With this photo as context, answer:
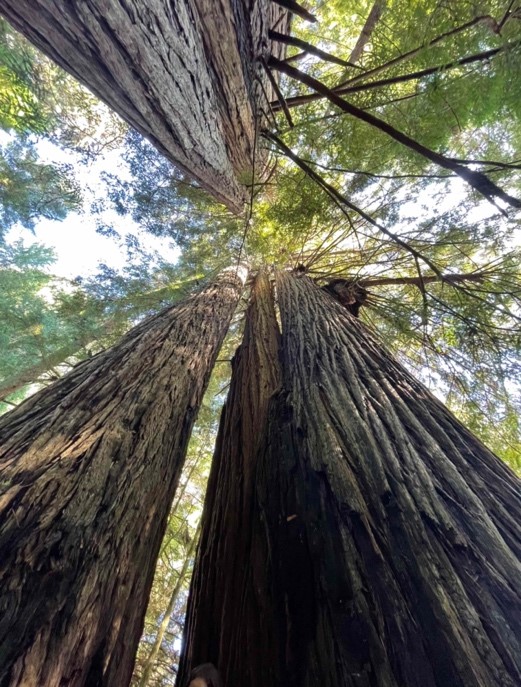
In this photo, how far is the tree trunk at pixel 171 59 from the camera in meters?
1.11

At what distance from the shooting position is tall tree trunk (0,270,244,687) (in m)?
0.66

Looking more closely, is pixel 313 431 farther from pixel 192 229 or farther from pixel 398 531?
pixel 192 229

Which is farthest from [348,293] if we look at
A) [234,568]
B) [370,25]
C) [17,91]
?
[17,91]

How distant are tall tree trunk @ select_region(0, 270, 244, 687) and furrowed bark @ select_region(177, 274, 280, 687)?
0.25 meters

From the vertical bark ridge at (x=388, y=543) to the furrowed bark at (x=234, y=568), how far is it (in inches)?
5.3

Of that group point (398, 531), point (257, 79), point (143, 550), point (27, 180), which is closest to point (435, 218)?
point (257, 79)

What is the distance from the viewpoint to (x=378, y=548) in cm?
76

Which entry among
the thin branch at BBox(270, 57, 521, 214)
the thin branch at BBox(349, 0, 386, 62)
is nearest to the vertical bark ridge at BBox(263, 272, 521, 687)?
the thin branch at BBox(270, 57, 521, 214)

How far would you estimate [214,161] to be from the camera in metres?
2.21

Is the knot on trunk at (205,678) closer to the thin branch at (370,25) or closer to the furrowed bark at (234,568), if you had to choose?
the furrowed bark at (234,568)

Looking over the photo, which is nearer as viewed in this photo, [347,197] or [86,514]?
[86,514]

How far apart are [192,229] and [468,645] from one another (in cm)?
592

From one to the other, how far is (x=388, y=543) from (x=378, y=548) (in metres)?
0.03

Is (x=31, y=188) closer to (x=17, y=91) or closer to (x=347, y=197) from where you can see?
(x=17, y=91)
